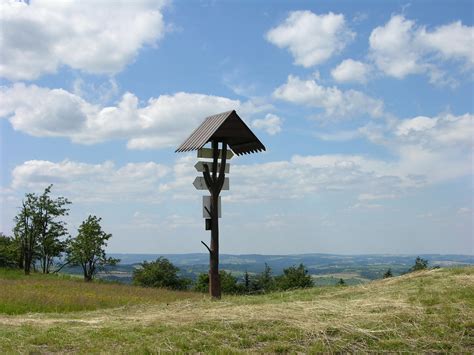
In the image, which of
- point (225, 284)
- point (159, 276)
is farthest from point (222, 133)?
point (159, 276)

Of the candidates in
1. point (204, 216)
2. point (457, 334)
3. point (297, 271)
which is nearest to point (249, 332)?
point (457, 334)

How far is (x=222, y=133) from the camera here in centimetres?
1358

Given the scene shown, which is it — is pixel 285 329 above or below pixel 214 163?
below

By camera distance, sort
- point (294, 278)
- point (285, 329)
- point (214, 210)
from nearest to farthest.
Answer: point (285, 329) → point (214, 210) → point (294, 278)

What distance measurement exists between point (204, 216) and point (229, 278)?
2295 cm

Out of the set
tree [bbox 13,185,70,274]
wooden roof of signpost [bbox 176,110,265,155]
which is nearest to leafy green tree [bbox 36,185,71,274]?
tree [bbox 13,185,70,274]

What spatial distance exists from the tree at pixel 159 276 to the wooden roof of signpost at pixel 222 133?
72.7 feet

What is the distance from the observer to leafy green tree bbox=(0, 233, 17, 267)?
36.9 m

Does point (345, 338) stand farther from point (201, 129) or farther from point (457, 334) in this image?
point (201, 129)

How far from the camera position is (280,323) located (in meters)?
7.94

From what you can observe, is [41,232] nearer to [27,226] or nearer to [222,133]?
[27,226]

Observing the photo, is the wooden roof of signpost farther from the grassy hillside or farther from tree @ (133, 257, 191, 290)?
tree @ (133, 257, 191, 290)

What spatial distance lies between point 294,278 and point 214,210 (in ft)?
54.5

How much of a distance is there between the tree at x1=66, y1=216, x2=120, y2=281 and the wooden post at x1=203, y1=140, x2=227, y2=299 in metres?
22.2
